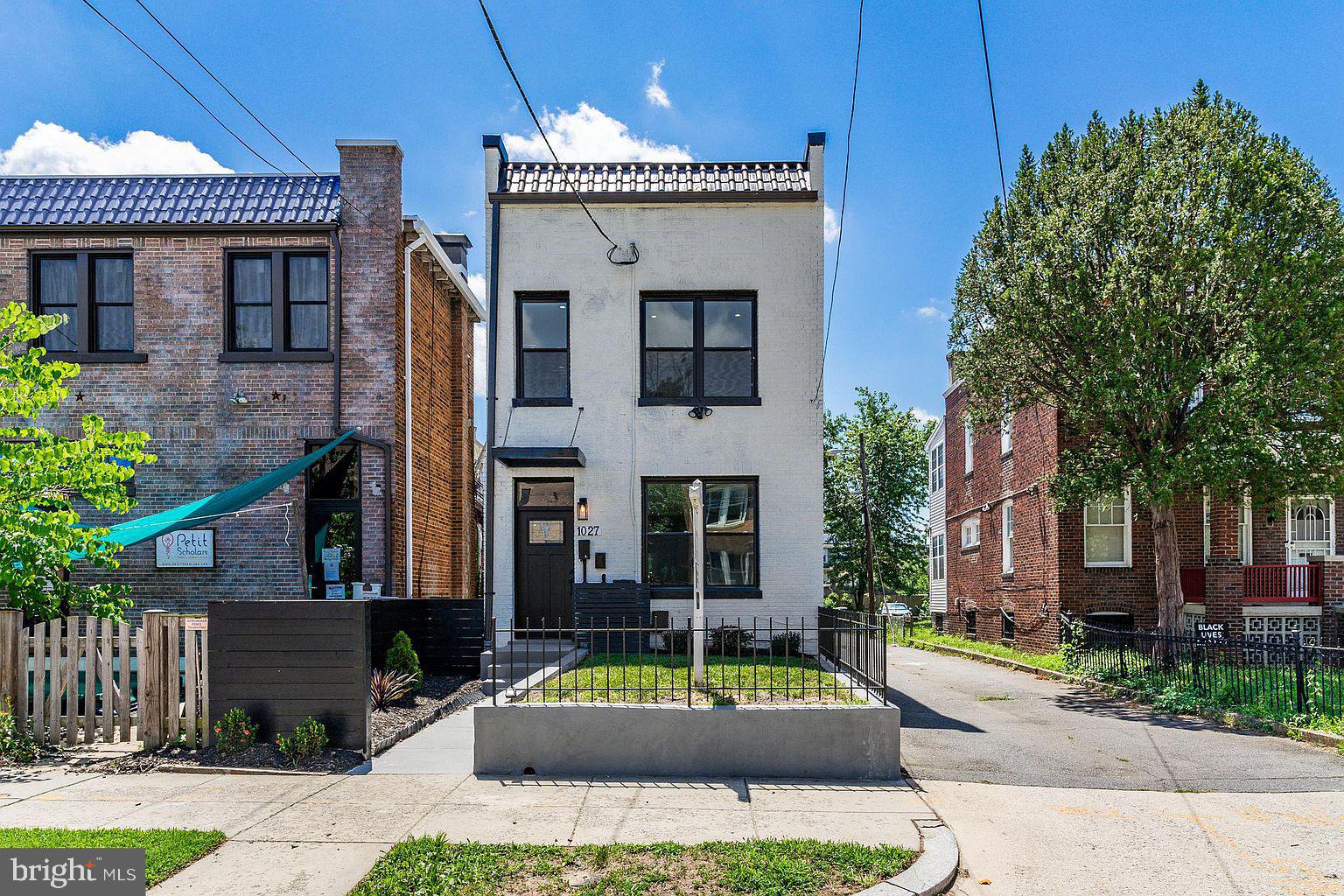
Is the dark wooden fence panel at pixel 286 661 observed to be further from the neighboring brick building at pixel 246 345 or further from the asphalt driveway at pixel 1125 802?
the neighboring brick building at pixel 246 345

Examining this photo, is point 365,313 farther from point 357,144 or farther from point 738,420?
point 738,420

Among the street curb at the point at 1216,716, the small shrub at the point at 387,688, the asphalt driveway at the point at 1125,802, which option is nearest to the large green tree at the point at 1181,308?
the street curb at the point at 1216,716

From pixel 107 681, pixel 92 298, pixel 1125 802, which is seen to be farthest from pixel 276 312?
pixel 1125 802

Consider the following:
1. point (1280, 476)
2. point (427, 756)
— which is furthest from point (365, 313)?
point (1280, 476)

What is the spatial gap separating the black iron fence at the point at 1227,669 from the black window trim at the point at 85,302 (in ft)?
54.9

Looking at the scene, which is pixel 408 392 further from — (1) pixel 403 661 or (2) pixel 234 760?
(2) pixel 234 760

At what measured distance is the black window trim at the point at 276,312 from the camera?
1480 cm

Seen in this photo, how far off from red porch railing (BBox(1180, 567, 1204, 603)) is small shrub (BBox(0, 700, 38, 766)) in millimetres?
19930

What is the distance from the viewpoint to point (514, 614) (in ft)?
48.9

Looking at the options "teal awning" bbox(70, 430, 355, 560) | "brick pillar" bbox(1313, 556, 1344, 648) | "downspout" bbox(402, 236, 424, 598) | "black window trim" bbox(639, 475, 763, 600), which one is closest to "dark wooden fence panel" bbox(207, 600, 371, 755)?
"teal awning" bbox(70, 430, 355, 560)

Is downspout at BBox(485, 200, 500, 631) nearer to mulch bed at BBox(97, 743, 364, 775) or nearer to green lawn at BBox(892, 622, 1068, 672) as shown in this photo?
mulch bed at BBox(97, 743, 364, 775)

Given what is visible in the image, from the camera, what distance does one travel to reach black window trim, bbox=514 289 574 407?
15.1 metres

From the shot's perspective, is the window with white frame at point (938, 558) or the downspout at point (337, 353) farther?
the window with white frame at point (938, 558)

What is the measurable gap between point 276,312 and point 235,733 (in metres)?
8.44
